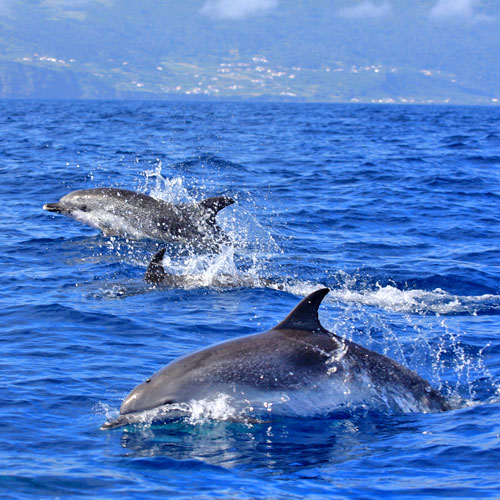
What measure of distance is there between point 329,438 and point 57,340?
4.07 metres

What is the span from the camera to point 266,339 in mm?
7461

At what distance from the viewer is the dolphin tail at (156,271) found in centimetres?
1253

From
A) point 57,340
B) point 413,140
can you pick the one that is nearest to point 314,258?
point 57,340

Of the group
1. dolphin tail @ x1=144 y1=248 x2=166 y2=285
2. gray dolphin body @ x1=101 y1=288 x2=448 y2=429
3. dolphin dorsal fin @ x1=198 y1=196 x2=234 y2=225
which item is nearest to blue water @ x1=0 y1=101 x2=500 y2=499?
gray dolphin body @ x1=101 y1=288 x2=448 y2=429

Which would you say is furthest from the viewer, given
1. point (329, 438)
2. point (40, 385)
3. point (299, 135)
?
point (299, 135)

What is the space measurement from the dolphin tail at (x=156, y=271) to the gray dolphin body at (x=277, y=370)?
16.9 ft

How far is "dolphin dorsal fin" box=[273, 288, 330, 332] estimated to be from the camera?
7297mm

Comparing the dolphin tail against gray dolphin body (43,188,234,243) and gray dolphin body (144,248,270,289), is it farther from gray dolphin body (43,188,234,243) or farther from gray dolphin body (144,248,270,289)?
gray dolphin body (43,188,234,243)

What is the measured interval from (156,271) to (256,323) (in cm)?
260

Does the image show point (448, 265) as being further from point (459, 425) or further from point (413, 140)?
point (413, 140)

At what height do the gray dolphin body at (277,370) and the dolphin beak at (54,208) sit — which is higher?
the dolphin beak at (54,208)

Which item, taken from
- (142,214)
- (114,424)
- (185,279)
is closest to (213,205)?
(142,214)

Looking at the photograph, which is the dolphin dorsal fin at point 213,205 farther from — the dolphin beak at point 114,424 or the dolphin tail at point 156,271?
the dolphin beak at point 114,424

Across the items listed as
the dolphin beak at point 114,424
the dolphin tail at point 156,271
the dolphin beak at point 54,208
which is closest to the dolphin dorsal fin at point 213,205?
the dolphin tail at point 156,271
